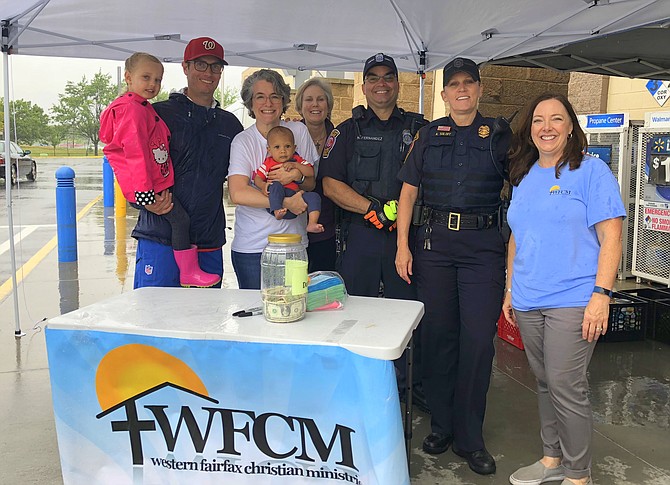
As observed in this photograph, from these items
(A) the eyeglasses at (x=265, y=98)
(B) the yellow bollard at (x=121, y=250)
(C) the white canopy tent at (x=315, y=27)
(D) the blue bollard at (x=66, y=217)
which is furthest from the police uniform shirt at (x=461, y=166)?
(D) the blue bollard at (x=66, y=217)

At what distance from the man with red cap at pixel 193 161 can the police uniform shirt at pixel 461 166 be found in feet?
3.80

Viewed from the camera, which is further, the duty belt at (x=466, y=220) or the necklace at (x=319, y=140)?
the necklace at (x=319, y=140)

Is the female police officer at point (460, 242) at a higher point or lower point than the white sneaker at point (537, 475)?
higher

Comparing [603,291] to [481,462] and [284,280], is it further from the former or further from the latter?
[284,280]

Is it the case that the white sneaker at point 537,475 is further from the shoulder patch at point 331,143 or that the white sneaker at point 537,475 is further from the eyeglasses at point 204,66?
the eyeglasses at point 204,66

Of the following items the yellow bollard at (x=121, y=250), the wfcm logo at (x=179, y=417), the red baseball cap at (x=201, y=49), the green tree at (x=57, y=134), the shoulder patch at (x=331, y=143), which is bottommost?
the yellow bollard at (x=121, y=250)

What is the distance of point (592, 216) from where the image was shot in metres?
2.43

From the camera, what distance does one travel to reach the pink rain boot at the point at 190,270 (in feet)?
10.6

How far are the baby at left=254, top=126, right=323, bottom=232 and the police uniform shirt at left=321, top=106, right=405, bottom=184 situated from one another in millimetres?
333

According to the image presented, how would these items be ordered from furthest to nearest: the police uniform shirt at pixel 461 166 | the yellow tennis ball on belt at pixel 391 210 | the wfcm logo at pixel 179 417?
the yellow tennis ball on belt at pixel 391 210
the police uniform shirt at pixel 461 166
the wfcm logo at pixel 179 417

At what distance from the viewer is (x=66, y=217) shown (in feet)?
26.6

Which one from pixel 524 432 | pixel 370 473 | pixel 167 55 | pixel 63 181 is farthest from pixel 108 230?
pixel 370 473

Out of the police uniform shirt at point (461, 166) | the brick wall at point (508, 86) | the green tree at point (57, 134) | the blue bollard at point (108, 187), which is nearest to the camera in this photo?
the police uniform shirt at point (461, 166)

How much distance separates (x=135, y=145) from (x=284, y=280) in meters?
1.19
